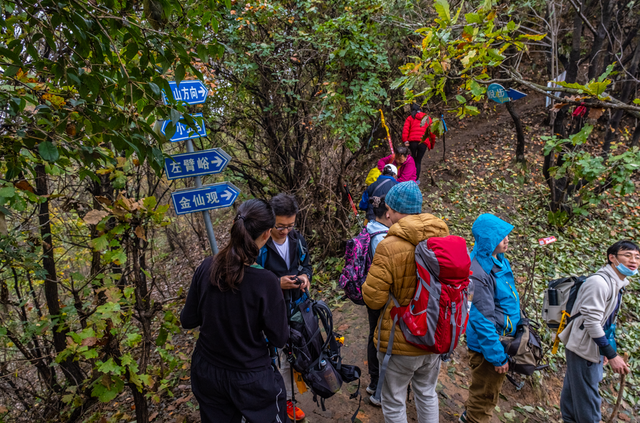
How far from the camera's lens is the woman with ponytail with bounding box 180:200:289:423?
1879mm

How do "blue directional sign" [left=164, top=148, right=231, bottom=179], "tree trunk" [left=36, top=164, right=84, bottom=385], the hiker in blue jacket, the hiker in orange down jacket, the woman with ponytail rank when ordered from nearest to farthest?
the woman with ponytail → the hiker in orange down jacket → the hiker in blue jacket → "blue directional sign" [left=164, top=148, right=231, bottom=179] → "tree trunk" [left=36, top=164, right=84, bottom=385]

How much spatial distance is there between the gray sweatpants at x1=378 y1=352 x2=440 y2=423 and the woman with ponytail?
898 mm

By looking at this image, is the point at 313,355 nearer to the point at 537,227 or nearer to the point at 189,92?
the point at 189,92

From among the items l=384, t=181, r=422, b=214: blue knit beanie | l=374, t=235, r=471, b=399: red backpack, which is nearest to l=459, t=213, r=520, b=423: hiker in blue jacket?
l=374, t=235, r=471, b=399: red backpack

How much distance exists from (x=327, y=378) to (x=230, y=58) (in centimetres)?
600

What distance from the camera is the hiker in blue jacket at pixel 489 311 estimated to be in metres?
2.58

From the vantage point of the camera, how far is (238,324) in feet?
6.21

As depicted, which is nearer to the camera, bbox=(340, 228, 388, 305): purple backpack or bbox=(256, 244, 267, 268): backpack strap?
bbox=(256, 244, 267, 268): backpack strap

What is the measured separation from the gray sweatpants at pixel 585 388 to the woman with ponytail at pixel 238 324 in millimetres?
2824

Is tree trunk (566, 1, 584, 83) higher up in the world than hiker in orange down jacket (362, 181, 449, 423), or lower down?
higher up

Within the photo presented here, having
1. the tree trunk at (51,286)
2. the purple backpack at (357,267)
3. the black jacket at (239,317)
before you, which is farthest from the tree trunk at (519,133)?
the tree trunk at (51,286)

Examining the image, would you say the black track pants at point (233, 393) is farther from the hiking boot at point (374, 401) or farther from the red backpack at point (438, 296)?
the hiking boot at point (374, 401)

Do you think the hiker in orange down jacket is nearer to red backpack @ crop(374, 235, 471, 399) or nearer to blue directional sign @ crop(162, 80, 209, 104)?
red backpack @ crop(374, 235, 471, 399)

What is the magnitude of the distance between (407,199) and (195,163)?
1.83m
